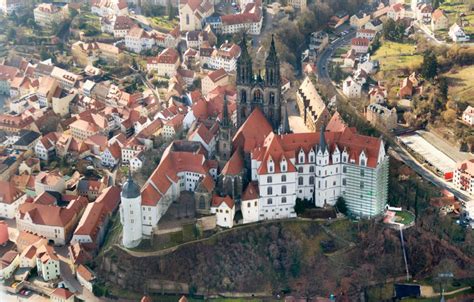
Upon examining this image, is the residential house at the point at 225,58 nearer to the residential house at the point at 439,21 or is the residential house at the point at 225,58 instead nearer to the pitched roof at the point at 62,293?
the residential house at the point at 439,21

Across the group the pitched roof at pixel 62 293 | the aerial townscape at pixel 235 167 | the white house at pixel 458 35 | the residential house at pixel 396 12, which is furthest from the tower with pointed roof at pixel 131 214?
the residential house at pixel 396 12

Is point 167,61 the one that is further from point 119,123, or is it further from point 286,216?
point 286,216

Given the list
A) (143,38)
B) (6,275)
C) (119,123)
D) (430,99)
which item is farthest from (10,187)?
(430,99)

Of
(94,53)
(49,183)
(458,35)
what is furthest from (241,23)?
(49,183)

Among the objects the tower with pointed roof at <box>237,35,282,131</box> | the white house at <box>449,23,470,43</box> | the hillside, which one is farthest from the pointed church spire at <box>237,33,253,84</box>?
the white house at <box>449,23,470,43</box>

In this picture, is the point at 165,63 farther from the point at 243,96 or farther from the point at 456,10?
the point at 456,10

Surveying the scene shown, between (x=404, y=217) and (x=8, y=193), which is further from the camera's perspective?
(x=8, y=193)

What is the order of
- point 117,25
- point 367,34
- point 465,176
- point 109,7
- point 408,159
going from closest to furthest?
point 465,176 < point 408,159 < point 117,25 < point 367,34 < point 109,7

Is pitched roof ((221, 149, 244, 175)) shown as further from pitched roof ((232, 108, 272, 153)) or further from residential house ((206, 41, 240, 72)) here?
residential house ((206, 41, 240, 72))
